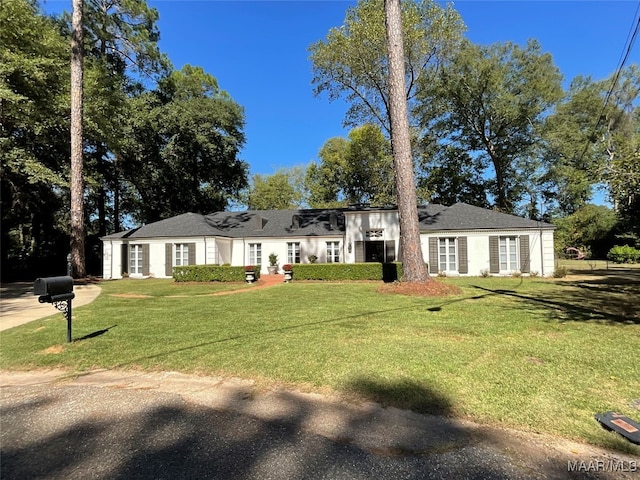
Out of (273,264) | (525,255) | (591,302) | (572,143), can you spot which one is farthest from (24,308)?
(572,143)

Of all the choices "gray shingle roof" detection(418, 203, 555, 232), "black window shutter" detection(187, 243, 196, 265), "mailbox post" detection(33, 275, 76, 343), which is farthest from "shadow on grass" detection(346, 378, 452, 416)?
"black window shutter" detection(187, 243, 196, 265)

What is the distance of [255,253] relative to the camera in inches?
899

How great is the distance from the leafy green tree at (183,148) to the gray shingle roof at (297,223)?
5.91 m

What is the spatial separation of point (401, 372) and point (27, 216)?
97.1ft

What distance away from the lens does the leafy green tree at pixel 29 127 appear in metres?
16.4

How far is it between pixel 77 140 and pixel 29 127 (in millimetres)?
4561

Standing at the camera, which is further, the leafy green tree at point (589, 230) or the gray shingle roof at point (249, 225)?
the leafy green tree at point (589, 230)

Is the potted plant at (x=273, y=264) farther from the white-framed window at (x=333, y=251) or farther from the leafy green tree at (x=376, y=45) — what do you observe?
the leafy green tree at (x=376, y=45)

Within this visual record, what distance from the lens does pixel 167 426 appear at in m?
3.03

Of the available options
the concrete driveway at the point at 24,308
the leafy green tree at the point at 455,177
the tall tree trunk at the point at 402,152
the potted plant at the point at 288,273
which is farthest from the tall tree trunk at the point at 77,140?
the leafy green tree at the point at 455,177

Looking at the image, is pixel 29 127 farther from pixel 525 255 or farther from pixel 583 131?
pixel 583 131

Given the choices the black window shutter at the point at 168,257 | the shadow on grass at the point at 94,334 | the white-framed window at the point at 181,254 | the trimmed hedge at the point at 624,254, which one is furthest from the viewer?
the trimmed hedge at the point at 624,254

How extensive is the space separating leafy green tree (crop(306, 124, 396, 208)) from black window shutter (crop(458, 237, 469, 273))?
1074cm

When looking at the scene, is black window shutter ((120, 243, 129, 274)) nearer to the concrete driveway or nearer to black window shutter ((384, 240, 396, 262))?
the concrete driveway
